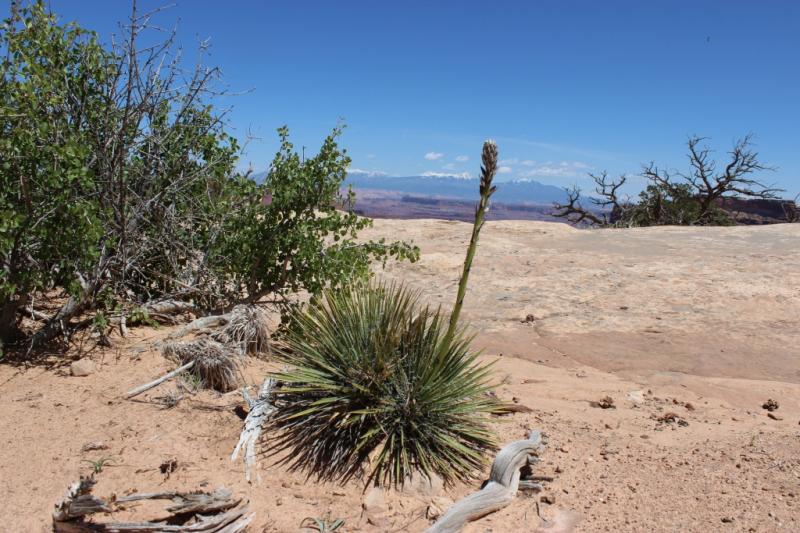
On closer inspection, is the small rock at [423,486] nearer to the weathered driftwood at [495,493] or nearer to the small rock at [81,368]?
the weathered driftwood at [495,493]

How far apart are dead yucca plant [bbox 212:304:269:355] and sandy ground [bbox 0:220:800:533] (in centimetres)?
20

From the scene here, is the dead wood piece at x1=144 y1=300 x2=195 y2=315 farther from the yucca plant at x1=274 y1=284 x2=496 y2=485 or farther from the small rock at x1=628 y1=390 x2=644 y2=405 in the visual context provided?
the small rock at x1=628 y1=390 x2=644 y2=405

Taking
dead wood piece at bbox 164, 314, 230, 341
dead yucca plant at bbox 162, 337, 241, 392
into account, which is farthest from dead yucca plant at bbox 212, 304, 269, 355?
dead yucca plant at bbox 162, 337, 241, 392

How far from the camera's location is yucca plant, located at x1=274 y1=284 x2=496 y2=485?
408cm

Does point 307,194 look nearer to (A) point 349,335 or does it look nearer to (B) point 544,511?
(A) point 349,335

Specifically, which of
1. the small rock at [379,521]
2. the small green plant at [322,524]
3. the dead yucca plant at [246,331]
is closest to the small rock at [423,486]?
the small rock at [379,521]

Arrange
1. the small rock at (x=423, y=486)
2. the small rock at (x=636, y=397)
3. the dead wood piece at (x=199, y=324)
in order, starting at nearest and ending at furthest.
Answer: the small rock at (x=423, y=486), the small rock at (x=636, y=397), the dead wood piece at (x=199, y=324)

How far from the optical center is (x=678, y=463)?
13.5 ft

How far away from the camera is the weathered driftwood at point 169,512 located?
11.4 feet

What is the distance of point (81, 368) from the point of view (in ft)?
17.5

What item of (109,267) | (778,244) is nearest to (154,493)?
(109,267)

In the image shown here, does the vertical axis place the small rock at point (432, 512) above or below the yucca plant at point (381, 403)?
below

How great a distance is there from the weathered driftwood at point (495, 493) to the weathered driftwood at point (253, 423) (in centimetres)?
134

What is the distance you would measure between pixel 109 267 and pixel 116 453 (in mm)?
2182
